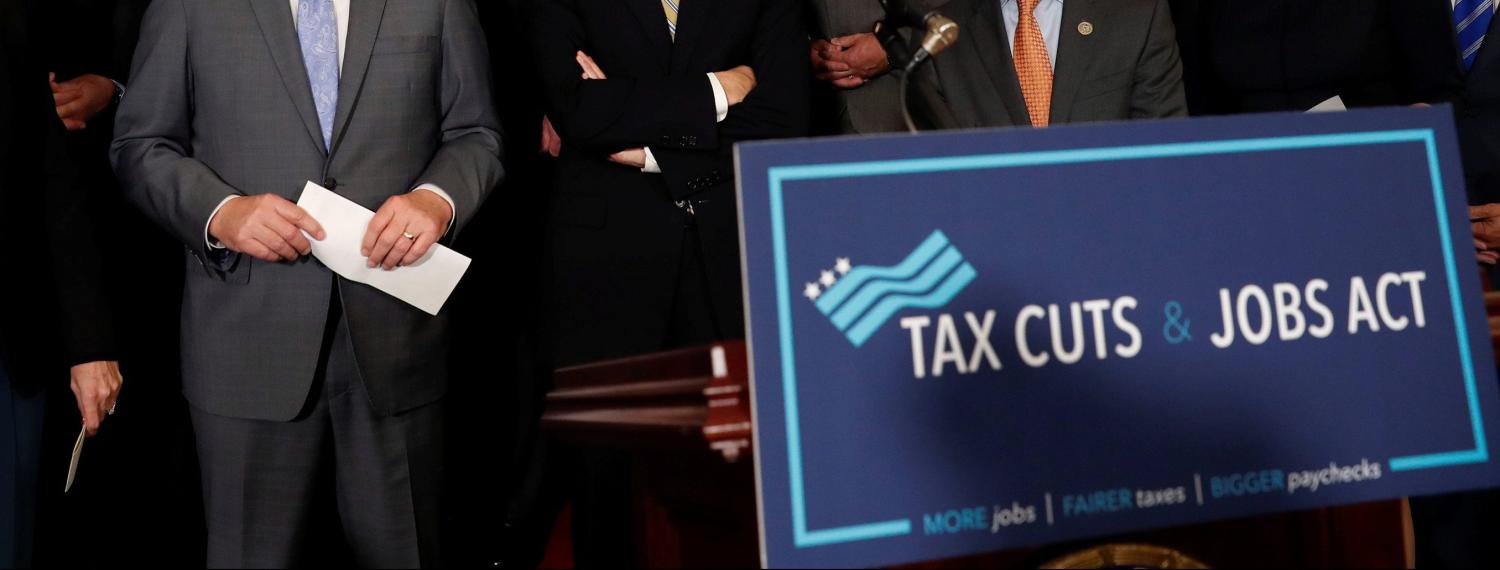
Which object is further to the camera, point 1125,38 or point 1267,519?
point 1125,38

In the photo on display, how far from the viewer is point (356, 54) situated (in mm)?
2096

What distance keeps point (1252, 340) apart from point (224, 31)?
5.41ft

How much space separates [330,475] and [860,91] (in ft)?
4.38

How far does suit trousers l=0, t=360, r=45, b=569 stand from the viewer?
1.94 meters

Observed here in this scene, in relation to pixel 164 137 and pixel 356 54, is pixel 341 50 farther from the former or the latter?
pixel 164 137

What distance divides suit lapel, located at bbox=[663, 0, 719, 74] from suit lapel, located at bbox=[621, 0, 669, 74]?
0.08ft

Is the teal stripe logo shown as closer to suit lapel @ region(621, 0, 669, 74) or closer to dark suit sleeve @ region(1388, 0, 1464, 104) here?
suit lapel @ region(621, 0, 669, 74)

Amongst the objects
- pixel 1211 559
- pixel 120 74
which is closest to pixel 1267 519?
pixel 1211 559

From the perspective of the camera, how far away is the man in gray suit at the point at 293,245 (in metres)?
1.95

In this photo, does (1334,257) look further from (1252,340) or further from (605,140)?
(605,140)

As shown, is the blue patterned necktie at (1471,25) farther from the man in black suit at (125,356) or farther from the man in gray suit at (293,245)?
the man in black suit at (125,356)

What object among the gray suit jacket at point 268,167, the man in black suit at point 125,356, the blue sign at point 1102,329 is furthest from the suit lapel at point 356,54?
the blue sign at point 1102,329

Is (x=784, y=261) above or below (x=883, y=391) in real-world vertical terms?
above

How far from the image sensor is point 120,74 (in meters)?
2.69
